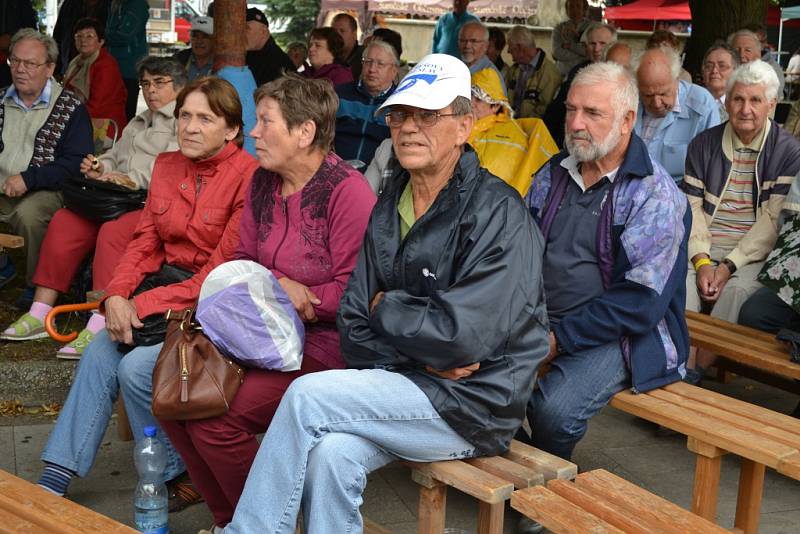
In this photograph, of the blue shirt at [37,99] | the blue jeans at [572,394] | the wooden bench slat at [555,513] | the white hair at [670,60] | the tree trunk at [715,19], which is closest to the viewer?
the wooden bench slat at [555,513]

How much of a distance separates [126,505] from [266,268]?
113 cm

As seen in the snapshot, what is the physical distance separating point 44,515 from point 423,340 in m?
1.14

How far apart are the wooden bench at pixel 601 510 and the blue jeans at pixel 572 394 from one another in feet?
1.98

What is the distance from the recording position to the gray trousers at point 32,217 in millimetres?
5703

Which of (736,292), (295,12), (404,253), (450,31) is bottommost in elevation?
(736,292)

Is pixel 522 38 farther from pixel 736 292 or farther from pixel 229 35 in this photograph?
pixel 736 292

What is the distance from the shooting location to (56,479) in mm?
3793

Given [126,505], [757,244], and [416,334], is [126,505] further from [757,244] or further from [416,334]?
[757,244]

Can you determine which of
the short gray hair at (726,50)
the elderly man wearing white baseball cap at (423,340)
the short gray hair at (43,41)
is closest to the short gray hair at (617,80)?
the elderly man wearing white baseball cap at (423,340)

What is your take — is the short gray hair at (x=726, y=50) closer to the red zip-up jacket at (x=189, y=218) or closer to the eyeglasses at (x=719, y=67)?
the eyeglasses at (x=719, y=67)

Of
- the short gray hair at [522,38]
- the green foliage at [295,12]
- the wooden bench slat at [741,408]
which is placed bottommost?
the wooden bench slat at [741,408]

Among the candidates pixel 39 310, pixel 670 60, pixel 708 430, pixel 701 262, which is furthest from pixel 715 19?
pixel 708 430

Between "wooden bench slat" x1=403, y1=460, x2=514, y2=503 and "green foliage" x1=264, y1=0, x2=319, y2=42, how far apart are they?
33650mm

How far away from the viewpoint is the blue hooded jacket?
3.61 m
